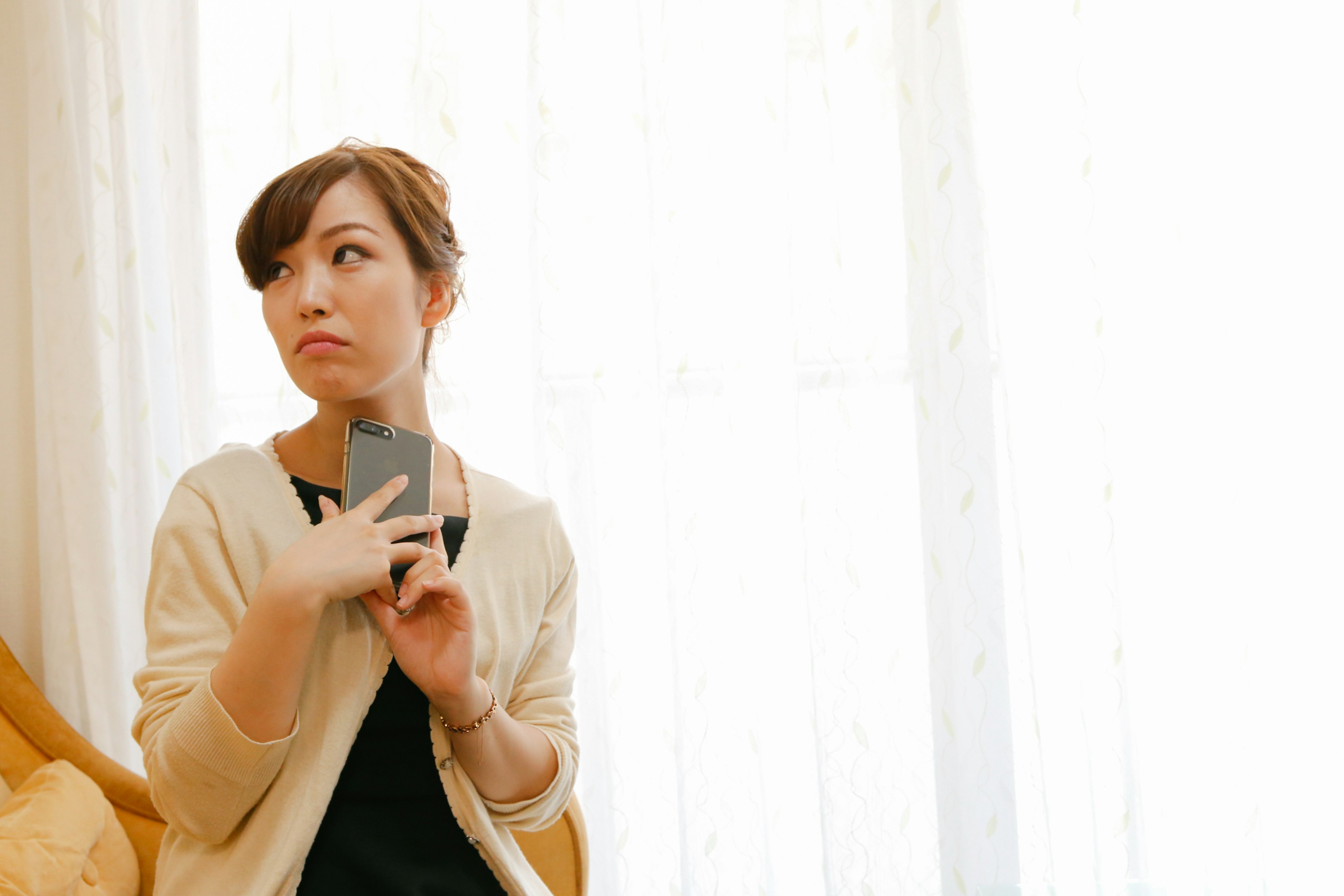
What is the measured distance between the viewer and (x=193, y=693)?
787 mm

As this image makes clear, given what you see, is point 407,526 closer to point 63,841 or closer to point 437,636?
point 437,636

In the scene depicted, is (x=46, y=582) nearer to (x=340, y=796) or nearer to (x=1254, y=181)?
(x=340, y=796)

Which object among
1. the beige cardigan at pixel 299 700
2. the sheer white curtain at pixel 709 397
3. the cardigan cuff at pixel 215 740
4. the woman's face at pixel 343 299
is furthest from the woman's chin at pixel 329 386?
the sheer white curtain at pixel 709 397

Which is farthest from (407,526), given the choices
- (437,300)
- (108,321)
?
(108,321)

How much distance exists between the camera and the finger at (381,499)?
835 millimetres

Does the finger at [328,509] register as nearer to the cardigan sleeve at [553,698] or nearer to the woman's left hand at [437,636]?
the woman's left hand at [437,636]

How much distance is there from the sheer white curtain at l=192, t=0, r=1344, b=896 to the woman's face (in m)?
0.78

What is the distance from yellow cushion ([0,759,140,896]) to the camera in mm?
1338

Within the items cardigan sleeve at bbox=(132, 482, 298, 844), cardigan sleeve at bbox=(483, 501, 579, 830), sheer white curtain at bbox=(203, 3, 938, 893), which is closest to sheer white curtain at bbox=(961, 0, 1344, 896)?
sheer white curtain at bbox=(203, 3, 938, 893)

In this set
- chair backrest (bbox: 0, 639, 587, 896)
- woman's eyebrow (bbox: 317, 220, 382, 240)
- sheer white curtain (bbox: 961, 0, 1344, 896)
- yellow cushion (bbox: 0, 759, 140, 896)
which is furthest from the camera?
sheer white curtain (bbox: 961, 0, 1344, 896)

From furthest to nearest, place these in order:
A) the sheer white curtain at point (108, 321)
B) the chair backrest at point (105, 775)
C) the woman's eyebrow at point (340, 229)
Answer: the sheer white curtain at point (108, 321) → the chair backrest at point (105, 775) → the woman's eyebrow at point (340, 229)

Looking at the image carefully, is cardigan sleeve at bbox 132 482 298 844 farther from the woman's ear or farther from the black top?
the woman's ear

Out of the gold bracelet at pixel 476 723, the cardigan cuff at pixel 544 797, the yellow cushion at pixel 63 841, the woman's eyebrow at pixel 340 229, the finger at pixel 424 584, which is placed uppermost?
the woman's eyebrow at pixel 340 229

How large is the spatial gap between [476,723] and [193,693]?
9.8 inches
